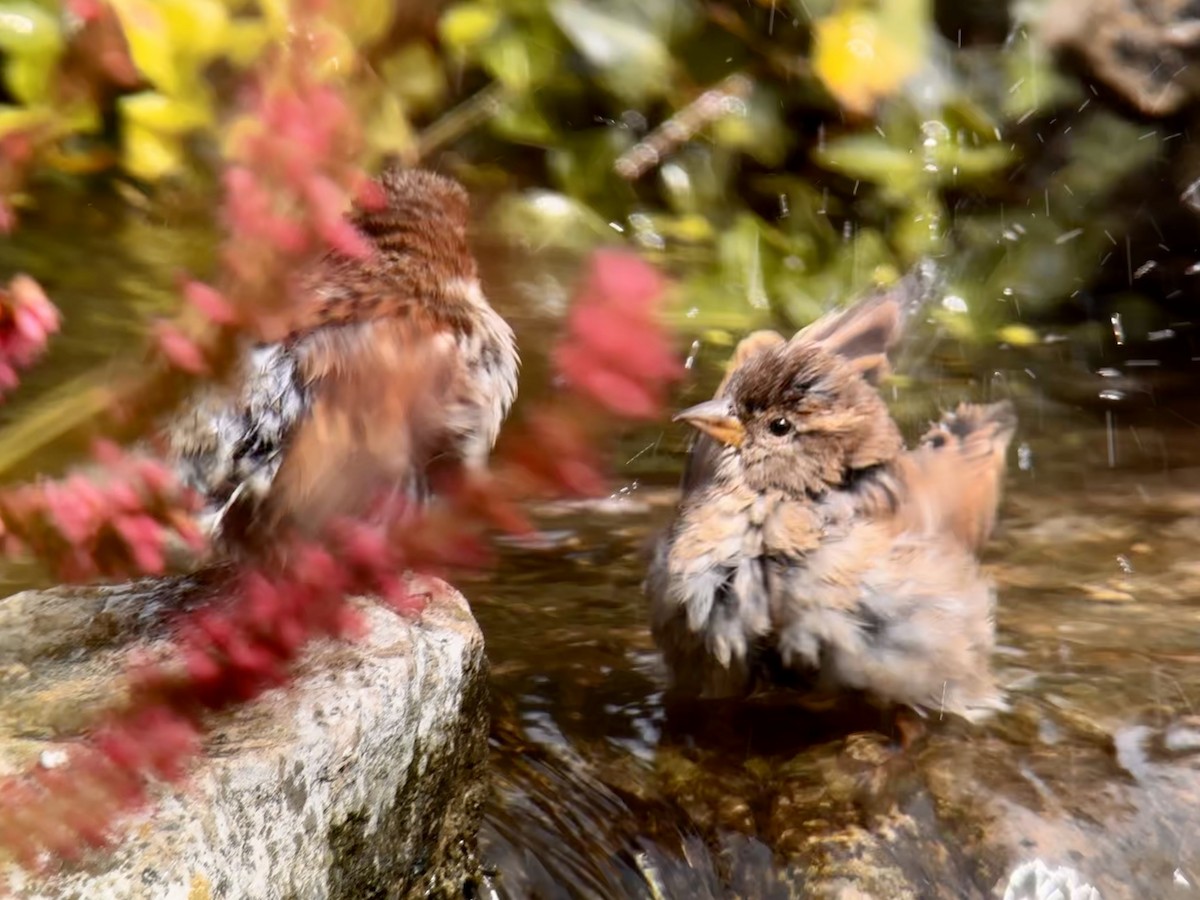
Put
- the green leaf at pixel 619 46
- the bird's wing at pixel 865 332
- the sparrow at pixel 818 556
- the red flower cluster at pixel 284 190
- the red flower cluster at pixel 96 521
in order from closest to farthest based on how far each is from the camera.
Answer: the red flower cluster at pixel 284 190 < the red flower cluster at pixel 96 521 < the sparrow at pixel 818 556 < the bird's wing at pixel 865 332 < the green leaf at pixel 619 46

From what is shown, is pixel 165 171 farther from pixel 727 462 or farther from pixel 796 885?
pixel 796 885

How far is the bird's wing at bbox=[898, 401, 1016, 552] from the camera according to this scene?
11.6 ft

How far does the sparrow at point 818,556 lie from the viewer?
10.3ft

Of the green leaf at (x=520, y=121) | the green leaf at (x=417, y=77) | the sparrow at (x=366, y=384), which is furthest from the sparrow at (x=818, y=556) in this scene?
the green leaf at (x=520, y=121)

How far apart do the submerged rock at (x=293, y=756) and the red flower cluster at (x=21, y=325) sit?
56 centimetres

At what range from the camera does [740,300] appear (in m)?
5.94

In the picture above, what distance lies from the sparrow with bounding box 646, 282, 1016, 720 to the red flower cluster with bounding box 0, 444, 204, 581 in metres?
2.29

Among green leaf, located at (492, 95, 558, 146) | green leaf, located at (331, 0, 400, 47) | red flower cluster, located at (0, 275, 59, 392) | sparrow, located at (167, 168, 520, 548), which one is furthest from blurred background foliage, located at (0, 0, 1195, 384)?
red flower cluster, located at (0, 275, 59, 392)

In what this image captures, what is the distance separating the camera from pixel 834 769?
2.99 meters

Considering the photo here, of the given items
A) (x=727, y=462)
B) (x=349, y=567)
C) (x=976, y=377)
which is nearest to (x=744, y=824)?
(x=727, y=462)

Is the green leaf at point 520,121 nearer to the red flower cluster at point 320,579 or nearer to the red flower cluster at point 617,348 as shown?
the red flower cluster at point 320,579

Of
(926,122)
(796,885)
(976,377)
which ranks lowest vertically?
(796,885)

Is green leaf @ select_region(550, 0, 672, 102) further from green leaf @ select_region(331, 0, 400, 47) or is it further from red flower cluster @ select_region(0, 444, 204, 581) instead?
red flower cluster @ select_region(0, 444, 204, 581)

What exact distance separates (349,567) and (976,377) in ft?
16.5
